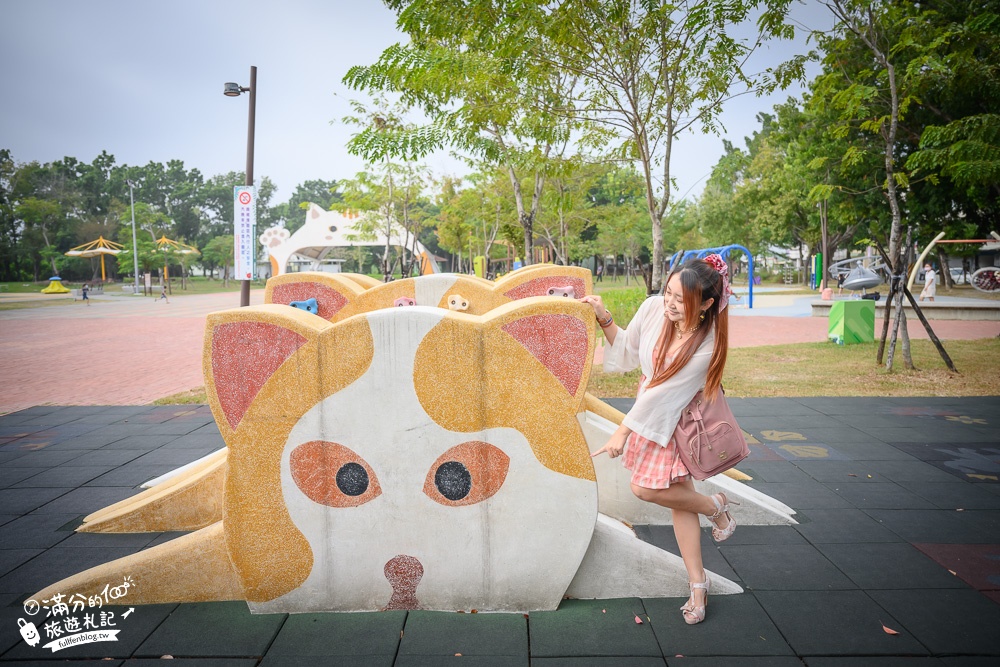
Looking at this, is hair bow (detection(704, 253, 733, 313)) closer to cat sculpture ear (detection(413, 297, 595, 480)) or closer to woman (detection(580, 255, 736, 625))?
woman (detection(580, 255, 736, 625))

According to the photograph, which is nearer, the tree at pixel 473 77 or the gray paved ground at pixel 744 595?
the gray paved ground at pixel 744 595

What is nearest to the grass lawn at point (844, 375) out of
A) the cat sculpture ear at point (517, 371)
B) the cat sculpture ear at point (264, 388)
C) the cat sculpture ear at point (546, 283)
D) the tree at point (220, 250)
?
the cat sculpture ear at point (546, 283)

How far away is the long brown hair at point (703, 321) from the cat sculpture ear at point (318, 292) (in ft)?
8.42

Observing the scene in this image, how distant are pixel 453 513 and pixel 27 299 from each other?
120 feet

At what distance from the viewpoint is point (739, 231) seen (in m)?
36.5

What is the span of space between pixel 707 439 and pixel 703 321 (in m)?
0.49

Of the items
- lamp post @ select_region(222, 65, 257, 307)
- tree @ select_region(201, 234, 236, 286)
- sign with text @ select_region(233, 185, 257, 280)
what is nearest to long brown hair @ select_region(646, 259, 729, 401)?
sign with text @ select_region(233, 185, 257, 280)

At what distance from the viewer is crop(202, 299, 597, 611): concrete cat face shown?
101 inches

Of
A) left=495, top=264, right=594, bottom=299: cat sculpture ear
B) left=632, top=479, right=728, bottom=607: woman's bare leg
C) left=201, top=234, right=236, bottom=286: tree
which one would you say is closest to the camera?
left=632, top=479, right=728, bottom=607: woman's bare leg

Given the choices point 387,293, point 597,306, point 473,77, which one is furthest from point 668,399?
point 473,77

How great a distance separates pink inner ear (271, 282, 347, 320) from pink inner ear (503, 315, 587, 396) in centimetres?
217

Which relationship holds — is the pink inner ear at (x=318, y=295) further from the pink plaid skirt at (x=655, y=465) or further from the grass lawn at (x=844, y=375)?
the grass lawn at (x=844, y=375)

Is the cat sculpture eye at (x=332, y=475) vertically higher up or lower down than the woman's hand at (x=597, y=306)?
lower down

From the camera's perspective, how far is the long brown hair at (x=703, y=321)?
2.49 metres
